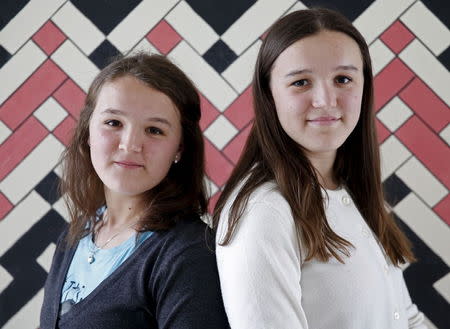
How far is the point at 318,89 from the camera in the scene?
955mm

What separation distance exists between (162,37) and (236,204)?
90 centimetres

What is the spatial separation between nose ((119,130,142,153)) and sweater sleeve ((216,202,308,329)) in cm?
28

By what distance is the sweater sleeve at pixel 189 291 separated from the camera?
92 centimetres

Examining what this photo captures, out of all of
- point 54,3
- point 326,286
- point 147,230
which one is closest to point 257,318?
point 326,286

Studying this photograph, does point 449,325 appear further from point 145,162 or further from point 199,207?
point 145,162

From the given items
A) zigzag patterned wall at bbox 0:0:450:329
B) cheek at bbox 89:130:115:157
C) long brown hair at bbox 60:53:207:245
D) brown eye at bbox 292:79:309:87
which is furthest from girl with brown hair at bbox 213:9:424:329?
zigzag patterned wall at bbox 0:0:450:329

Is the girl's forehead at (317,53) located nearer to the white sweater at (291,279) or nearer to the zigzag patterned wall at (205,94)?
the white sweater at (291,279)

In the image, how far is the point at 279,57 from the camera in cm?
98

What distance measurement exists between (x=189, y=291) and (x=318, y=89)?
40cm

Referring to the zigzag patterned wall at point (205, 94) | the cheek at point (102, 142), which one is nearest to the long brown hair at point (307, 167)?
the cheek at point (102, 142)

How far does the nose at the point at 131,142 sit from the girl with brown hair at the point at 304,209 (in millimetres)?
189

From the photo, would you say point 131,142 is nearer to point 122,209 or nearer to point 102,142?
point 102,142

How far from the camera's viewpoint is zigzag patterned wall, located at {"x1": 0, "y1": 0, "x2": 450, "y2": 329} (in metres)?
1.65

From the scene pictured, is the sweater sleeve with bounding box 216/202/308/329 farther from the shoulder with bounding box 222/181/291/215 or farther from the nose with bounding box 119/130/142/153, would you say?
the nose with bounding box 119/130/142/153
